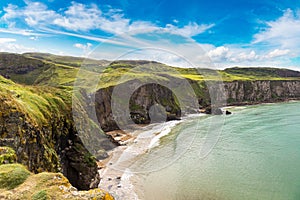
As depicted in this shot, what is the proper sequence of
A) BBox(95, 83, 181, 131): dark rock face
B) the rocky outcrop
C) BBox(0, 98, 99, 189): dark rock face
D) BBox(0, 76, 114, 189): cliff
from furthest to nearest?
1. the rocky outcrop
2. BBox(95, 83, 181, 131): dark rock face
3. BBox(0, 76, 114, 189): cliff
4. BBox(0, 98, 99, 189): dark rock face

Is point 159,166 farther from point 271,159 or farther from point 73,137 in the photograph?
point 271,159

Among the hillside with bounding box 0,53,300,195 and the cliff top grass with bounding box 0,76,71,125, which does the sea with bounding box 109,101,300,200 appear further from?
the cliff top grass with bounding box 0,76,71,125

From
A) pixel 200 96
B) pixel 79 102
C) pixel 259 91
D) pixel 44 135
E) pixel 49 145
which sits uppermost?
pixel 259 91

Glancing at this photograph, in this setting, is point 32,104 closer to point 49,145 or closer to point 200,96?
point 49,145

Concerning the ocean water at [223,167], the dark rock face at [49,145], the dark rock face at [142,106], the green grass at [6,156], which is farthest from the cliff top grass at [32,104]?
the dark rock face at [142,106]

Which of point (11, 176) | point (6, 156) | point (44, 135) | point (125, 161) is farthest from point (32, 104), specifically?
point (125, 161)

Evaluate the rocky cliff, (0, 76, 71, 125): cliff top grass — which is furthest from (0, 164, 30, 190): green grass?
the rocky cliff

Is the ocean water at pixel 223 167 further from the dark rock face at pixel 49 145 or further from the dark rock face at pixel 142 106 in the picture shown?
the dark rock face at pixel 142 106
